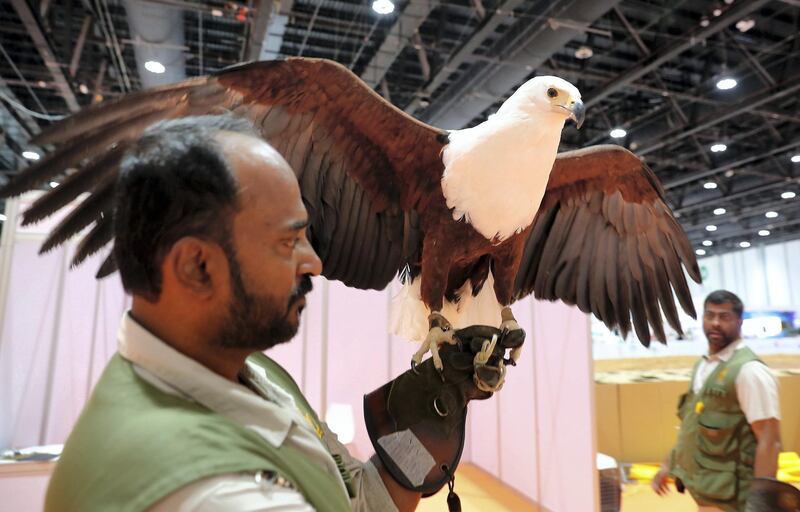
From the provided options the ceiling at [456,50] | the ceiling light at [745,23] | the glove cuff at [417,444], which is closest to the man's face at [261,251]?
the glove cuff at [417,444]

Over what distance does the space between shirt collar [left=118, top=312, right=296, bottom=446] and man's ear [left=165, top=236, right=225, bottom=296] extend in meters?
0.08

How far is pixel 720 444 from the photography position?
3025 millimetres

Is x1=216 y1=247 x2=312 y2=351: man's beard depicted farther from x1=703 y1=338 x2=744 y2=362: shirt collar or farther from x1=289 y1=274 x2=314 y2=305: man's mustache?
x1=703 y1=338 x2=744 y2=362: shirt collar

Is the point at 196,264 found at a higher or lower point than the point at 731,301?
lower

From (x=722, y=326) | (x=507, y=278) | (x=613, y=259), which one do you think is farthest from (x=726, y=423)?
(x=507, y=278)

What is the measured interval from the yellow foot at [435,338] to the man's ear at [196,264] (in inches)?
40.1

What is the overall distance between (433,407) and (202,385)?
0.97m

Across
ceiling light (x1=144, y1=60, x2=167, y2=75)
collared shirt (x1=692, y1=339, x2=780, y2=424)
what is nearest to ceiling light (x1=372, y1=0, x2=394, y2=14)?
ceiling light (x1=144, y1=60, x2=167, y2=75)

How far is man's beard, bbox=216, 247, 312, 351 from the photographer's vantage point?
0.73 meters

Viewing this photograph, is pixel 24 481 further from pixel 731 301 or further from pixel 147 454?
pixel 731 301

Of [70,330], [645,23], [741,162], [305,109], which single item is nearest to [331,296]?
[70,330]

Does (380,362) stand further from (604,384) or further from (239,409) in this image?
(239,409)

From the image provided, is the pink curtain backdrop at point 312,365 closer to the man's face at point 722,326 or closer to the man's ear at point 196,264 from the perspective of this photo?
the man's face at point 722,326

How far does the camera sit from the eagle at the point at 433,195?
1702mm
